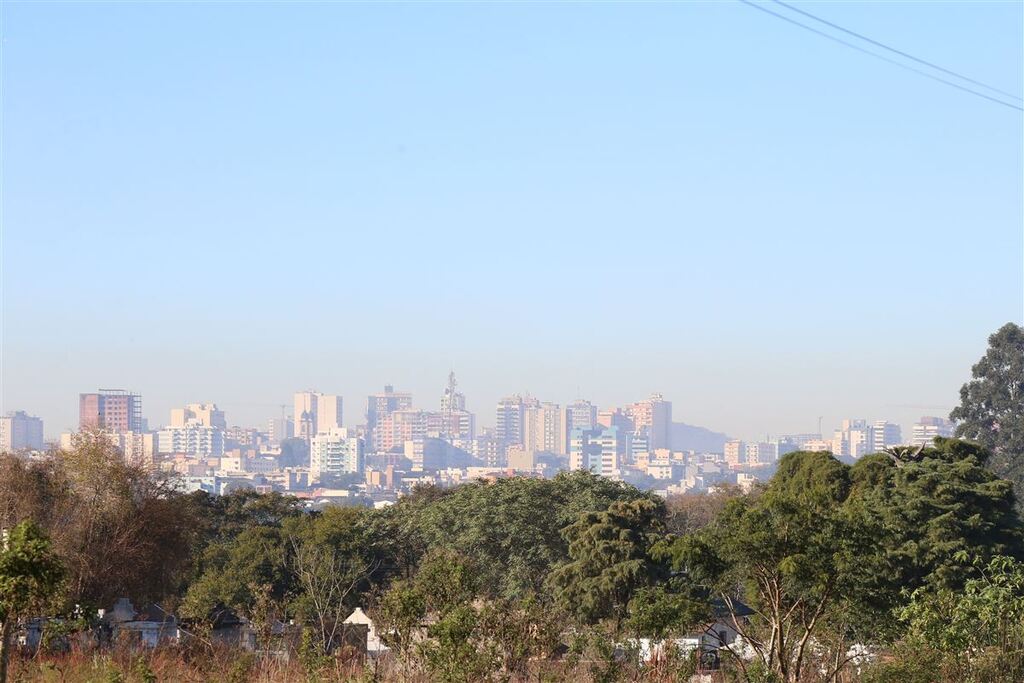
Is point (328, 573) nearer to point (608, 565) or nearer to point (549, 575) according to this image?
point (549, 575)

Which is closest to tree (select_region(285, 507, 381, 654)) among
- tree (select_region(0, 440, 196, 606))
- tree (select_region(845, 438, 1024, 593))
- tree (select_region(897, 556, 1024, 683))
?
tree (select_region(0, 440, 196, 606))

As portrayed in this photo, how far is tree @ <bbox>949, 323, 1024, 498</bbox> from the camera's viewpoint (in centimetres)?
4153

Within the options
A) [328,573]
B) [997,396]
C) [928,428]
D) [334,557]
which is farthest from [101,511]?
[928,428]

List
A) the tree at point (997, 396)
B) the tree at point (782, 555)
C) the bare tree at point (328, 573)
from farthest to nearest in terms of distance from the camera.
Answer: the tree at point (997, 396) < the bare tree at point (328, 573) < the tree at point (782, 555)

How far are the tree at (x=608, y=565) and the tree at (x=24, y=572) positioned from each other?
1655 cm

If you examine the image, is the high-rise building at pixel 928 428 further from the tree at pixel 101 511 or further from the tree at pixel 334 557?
the tree at pixel 101 511

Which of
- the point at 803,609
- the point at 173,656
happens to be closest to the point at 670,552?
the point at 803,609

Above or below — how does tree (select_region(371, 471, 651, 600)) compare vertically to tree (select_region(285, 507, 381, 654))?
above

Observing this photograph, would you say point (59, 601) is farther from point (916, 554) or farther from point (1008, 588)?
point (916, 554)

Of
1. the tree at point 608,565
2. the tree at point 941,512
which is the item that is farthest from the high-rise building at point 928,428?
the tree at point 941,512

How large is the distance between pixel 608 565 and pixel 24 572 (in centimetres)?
1801

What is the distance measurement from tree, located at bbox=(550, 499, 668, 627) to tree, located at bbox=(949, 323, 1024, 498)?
21730 mm

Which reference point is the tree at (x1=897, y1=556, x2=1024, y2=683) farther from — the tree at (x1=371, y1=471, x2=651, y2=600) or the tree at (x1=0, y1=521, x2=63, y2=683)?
the tree at (x1=371, y1=471, x2=651, y2=600)

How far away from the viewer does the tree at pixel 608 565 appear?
21.8m
